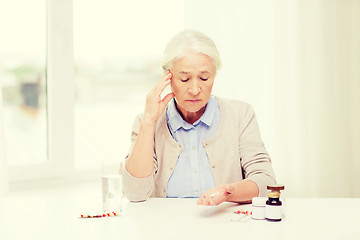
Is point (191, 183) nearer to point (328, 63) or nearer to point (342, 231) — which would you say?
point (342, 231)

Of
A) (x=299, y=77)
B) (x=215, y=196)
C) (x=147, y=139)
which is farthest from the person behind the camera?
(x=299, y=77)

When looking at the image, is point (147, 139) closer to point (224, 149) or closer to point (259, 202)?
point (224, 149)

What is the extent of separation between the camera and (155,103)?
6.25ft

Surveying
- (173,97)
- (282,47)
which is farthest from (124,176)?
(282,47)

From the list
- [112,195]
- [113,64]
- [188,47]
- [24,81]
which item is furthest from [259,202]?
[113,64]

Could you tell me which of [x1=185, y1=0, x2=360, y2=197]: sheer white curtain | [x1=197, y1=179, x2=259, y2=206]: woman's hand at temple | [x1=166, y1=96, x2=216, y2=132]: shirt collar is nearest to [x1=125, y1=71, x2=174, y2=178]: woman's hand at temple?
[x1=166, y1=96, x2=216, y2=132]: shirt collar

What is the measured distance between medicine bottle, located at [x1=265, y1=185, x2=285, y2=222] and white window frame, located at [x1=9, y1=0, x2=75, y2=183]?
5.59 ft

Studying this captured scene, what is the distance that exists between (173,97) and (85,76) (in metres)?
1.27

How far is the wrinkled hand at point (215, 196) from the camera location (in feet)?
4.98

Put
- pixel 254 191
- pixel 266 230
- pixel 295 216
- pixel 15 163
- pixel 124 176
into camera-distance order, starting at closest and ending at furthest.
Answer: pixel 266 230
pixel 295 216
pixel 254 191
pixel 124 176
pixel 15 163

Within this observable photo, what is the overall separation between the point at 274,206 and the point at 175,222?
29 cm

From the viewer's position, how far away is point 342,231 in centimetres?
137

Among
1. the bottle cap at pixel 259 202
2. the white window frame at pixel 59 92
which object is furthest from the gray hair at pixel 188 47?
the white window frame at pixel 59 92

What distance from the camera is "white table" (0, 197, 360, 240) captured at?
4.42 ft
